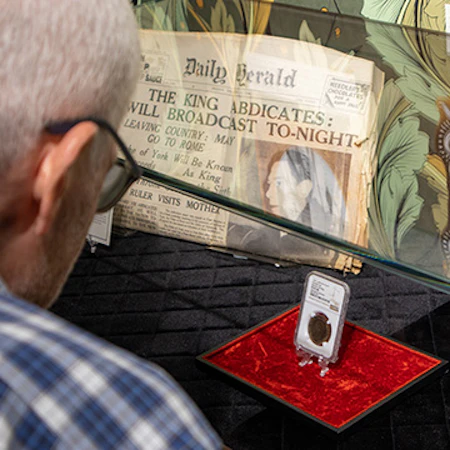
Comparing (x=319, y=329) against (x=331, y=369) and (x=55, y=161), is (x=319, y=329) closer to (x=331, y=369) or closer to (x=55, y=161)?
(x=331, y=369)

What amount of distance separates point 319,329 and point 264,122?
0.38 meters

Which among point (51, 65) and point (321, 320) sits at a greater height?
point (51, 65)

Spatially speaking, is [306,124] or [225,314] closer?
[306,124]

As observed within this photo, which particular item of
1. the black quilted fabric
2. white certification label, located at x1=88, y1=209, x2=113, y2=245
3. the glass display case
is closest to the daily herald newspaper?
the glass display case

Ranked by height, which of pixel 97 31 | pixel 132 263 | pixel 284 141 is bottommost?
pixel 132 263

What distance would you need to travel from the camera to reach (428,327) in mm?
1182

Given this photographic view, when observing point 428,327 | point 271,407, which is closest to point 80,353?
point 271,407

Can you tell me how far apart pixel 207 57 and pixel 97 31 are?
40 cm

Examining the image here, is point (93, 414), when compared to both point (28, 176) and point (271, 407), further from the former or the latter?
point (271, 407)

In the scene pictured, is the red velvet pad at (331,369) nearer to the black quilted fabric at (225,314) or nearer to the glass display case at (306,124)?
the black quilted fabric at (225,314)

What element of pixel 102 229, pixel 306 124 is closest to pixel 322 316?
pixel 306 124

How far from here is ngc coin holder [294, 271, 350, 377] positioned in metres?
0.97

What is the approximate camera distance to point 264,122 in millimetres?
702

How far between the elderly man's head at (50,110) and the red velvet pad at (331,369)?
61 cm
